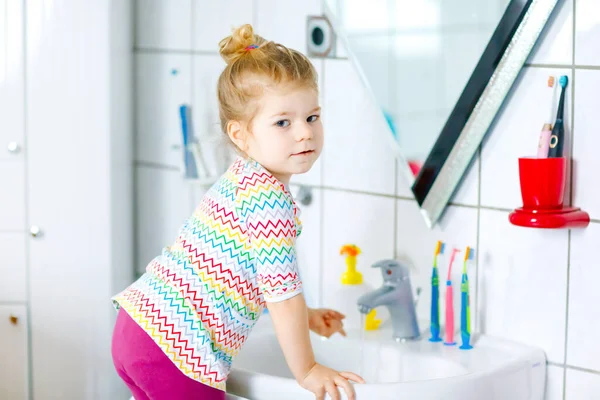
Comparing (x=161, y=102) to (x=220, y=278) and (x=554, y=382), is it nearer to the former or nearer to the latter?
(x=220, y=278)

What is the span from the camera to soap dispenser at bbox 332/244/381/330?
1647 mm

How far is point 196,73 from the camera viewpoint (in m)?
2.04

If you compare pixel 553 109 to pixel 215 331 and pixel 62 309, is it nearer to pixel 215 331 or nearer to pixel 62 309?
pixel 215 331

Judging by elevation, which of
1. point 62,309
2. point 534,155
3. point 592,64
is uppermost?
point 592,64

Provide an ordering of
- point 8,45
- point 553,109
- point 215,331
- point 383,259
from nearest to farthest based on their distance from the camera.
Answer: point 215,331 → point 553,109 → point 383,259 → point 8,45

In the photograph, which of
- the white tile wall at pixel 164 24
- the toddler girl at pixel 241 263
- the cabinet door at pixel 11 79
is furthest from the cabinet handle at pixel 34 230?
the toddler girl at pixel 241 263

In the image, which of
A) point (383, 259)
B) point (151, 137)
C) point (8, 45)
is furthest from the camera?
point (151, 137)

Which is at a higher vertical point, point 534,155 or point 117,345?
point 534,155

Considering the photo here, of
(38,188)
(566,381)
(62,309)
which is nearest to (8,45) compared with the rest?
(38,188)

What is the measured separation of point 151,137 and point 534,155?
1.01m

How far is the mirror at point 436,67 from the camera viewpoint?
1427mm

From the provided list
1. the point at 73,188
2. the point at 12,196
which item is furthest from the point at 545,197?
the point at 12,196

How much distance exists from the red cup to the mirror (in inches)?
5.6

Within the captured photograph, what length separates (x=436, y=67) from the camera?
1.53 metres
